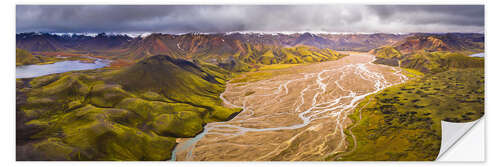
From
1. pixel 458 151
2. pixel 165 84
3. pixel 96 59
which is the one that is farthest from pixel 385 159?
pixel 96 59

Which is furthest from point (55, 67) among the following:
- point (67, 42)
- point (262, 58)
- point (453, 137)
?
point (262, 58)

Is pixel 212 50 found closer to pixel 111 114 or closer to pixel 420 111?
pixel 111 114

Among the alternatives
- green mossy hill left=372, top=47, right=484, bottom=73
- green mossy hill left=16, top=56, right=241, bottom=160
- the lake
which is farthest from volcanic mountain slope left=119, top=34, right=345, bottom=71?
green mossy hill left=372, top=47, right=484, bottom=73

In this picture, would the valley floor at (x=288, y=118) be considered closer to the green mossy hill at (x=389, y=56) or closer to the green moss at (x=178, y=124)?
the green moss at (x=178, y=124)

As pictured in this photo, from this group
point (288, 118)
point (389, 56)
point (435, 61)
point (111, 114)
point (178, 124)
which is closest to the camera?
point (111, 114)

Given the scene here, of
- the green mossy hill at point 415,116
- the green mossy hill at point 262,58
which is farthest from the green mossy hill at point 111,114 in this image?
Answer: the green mossy hill at point 262,58
